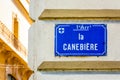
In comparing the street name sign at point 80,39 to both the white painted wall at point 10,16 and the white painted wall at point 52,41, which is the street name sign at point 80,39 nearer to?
the white painted wall at point 52,41

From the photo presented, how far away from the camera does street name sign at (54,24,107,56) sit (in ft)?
10.6

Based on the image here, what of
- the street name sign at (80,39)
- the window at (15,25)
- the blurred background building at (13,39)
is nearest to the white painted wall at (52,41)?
the street name sign at (80,39)

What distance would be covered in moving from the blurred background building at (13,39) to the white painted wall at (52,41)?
1385cm

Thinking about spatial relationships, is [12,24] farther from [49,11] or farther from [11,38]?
[49,11]

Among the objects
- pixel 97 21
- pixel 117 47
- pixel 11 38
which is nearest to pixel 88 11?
pixel 97 21

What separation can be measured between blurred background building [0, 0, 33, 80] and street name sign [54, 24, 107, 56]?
45.5 ft

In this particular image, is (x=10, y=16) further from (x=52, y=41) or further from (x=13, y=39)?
(x=52, y=41)

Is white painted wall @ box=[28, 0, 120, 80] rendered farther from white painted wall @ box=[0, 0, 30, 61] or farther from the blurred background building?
white painted wall @ box=[0, 0, 30, 61]

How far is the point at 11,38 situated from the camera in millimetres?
18812

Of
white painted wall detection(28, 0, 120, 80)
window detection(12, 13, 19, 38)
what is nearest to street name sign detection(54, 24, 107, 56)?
white painted wall detection(28, 0, 120, 80)

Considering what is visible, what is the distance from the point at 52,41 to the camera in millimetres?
3238

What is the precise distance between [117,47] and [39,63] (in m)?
0.50

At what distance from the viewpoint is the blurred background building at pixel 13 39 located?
59.0 feet

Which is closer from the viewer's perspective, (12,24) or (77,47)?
(77,47)
